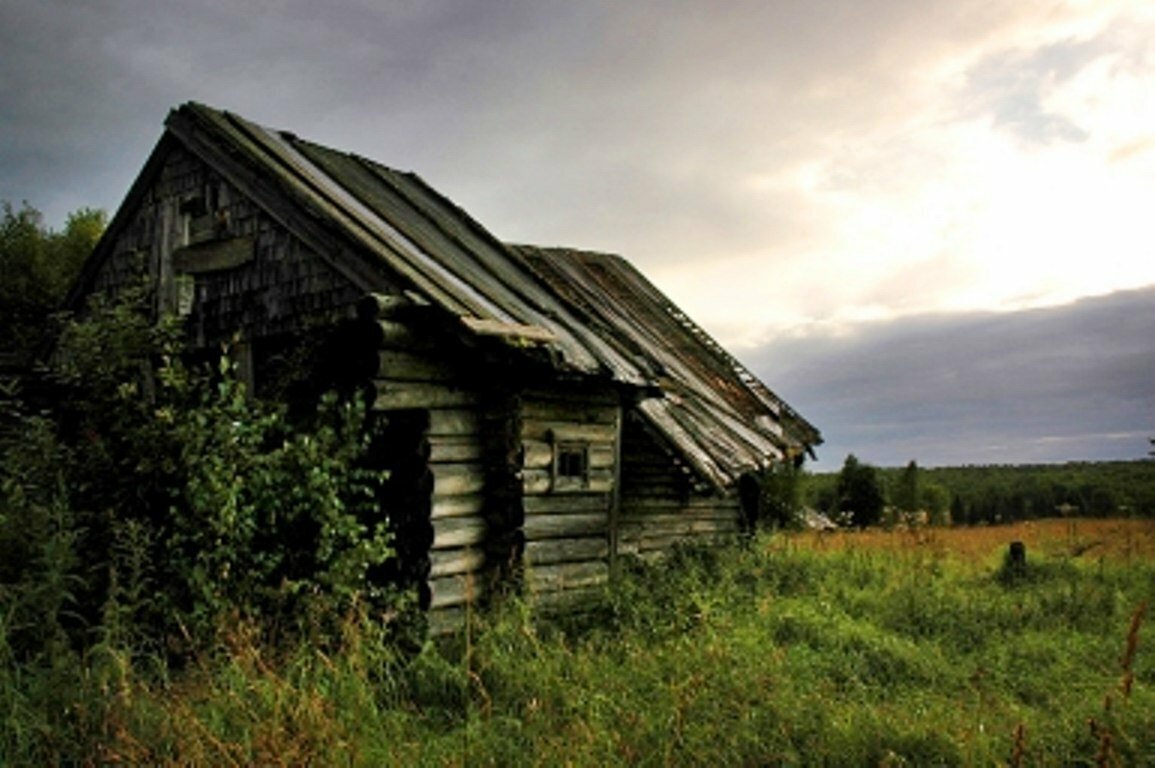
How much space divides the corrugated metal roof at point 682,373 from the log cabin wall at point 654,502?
0.51m

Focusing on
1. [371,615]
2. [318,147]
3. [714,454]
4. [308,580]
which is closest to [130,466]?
[308,580]

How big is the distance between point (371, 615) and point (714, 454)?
18.6 feet

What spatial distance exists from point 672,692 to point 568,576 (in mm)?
3704

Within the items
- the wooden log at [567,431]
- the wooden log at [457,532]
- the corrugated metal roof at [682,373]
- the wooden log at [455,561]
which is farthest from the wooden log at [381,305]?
the corrugated metal roof at [682,373]

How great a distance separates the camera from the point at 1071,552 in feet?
42.5

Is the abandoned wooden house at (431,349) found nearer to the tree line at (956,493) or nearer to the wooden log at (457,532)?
the wooden log at (457,532)

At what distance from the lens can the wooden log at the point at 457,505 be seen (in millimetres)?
7945


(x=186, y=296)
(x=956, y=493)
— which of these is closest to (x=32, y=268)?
(x=186, y=296)

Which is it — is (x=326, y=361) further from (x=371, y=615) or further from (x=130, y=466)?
(x=371, y=615)

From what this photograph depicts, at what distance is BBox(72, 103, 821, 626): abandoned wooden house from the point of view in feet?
26.3

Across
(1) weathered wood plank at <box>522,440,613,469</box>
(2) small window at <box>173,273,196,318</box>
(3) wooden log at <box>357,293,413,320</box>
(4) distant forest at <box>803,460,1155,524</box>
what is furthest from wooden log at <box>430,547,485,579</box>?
(4) distant forest at <box>803,460,1155,524</box>

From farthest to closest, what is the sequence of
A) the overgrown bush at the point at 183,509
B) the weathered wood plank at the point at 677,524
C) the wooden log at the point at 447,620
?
the weathered wood plank at the point at 677,524 → the wooden log at the point at 447,620 → the overgrown bush at the point at 183,509

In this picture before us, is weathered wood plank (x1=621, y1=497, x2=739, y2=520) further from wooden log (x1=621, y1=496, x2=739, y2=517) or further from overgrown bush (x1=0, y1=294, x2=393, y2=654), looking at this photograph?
overgrown bush (x1=0, y1=294, x2=393, y2=654)

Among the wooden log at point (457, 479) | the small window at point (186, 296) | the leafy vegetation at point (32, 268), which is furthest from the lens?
the leafy vegetation at point (32, 268)
